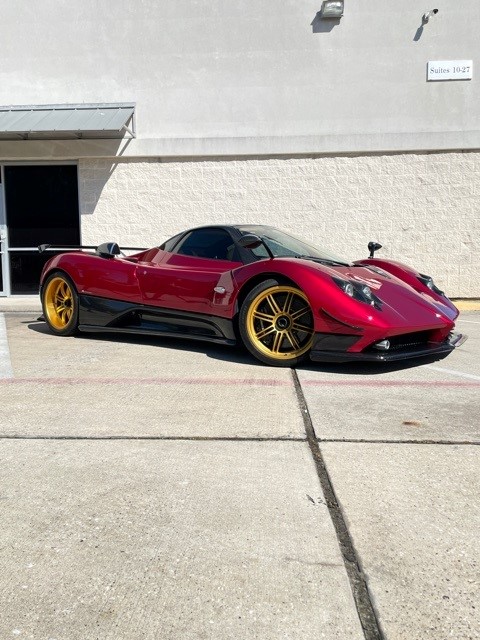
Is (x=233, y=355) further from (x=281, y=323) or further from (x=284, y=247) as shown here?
(x=284, y=247)

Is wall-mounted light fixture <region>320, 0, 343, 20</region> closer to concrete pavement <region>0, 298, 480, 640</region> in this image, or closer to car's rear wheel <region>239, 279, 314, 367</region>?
car's rear wheel <region>239, 279, 314, 367</region>

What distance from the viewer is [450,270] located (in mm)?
10227

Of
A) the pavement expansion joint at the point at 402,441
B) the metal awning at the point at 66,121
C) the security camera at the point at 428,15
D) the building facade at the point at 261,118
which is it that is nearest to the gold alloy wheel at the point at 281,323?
the pavement expansion joint at the point at 402,441

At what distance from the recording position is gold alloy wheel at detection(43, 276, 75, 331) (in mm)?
6471

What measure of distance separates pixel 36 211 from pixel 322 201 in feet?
16.0

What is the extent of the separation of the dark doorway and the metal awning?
2.17 ft

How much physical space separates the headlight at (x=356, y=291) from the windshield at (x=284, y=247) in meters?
0.78

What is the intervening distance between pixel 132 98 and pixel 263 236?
19.7 feet

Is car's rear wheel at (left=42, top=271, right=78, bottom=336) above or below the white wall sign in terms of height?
below

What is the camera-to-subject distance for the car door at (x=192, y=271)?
534cm

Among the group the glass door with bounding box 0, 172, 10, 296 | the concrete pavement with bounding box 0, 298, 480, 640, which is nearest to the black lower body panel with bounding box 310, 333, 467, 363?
the concrete pavement with bounding box 0, 298, 480, 640

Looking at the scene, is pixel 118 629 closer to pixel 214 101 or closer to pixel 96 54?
pixel 214 101

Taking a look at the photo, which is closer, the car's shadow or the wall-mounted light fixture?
the car's shadow

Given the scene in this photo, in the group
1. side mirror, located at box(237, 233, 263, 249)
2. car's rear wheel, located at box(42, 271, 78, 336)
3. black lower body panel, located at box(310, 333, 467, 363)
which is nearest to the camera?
black lower body panel, located at box(310, 333, 467, 363)
